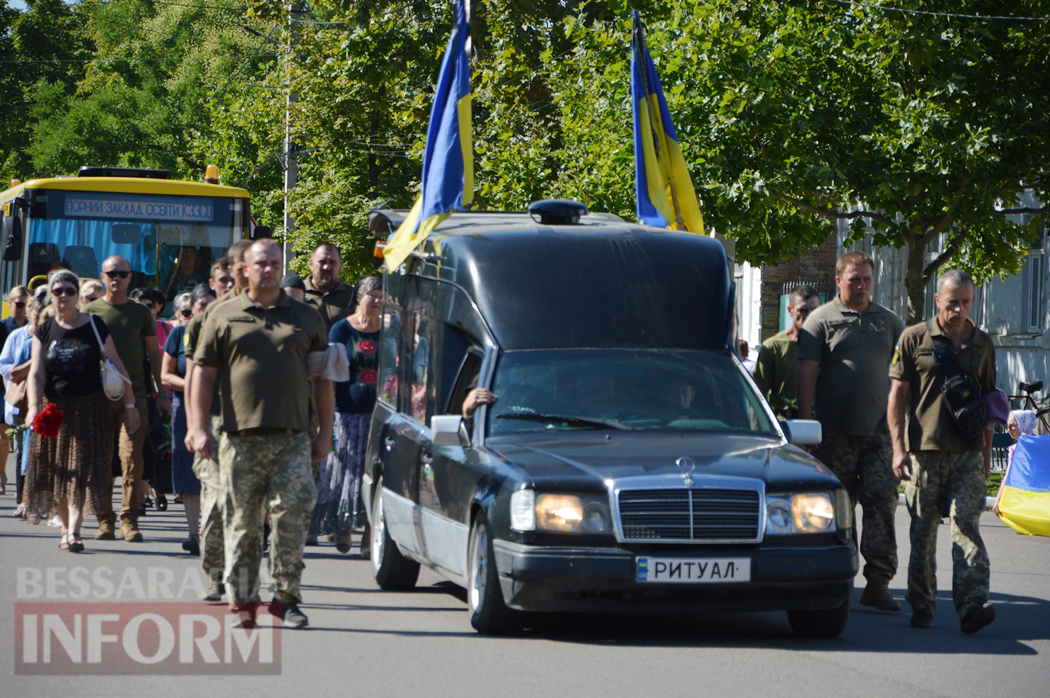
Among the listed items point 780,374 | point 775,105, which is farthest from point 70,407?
point 775,105

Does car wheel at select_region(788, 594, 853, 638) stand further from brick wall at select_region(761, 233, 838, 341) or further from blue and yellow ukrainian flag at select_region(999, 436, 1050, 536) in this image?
brick wall at select_region(761, 233, 838, 341)

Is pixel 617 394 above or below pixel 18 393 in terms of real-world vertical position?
above

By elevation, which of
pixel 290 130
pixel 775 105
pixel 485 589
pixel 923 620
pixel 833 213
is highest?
pixel 290 130

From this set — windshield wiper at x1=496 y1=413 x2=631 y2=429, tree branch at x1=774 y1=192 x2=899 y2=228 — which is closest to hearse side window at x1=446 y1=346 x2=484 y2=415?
windshield wiper at x1=496 y1=413 x2=631 y2=429

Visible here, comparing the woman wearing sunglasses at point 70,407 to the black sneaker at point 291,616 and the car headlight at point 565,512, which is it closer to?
the black sneaker at point 291,616

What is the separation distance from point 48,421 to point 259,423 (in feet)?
12.3

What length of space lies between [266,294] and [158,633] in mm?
1770

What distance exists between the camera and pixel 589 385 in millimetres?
8797

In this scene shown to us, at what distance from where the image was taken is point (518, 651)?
7.88 meters

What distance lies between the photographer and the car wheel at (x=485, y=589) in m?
8.12

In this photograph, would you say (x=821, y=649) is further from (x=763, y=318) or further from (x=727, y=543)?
(x=763, y=318)

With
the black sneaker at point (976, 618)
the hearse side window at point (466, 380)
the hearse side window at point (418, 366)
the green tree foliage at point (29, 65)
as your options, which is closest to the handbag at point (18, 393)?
the hearse side window at point (418, 366)

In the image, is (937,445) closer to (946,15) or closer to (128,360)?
(128,360)

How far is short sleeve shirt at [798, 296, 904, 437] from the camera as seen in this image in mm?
9922
